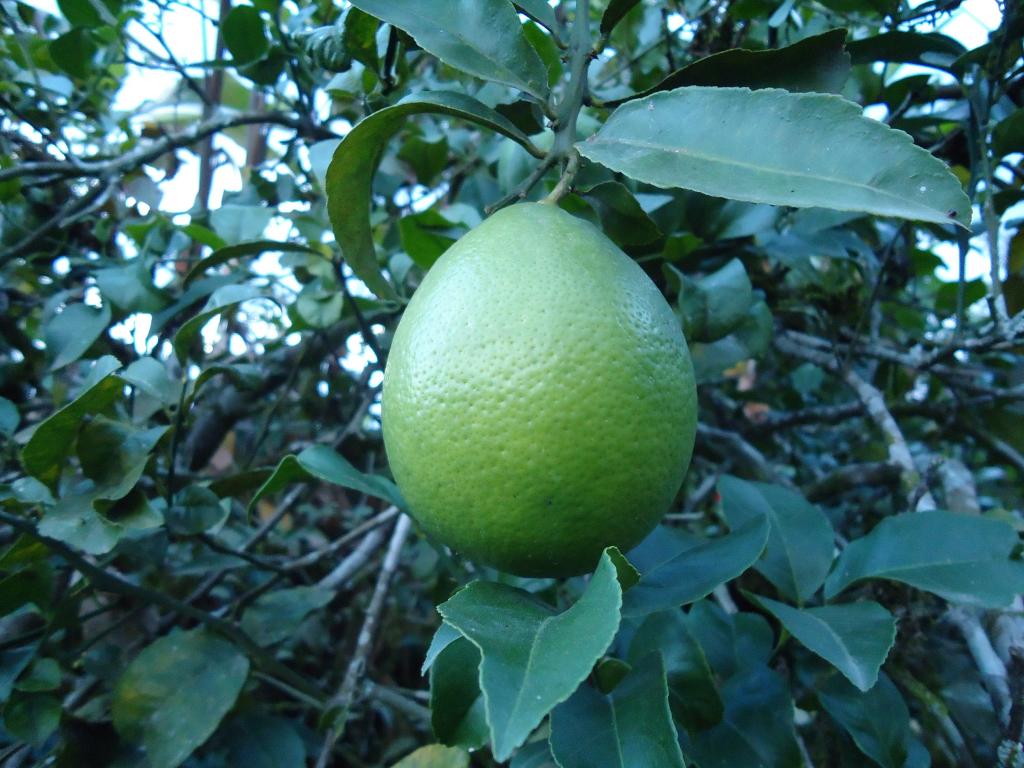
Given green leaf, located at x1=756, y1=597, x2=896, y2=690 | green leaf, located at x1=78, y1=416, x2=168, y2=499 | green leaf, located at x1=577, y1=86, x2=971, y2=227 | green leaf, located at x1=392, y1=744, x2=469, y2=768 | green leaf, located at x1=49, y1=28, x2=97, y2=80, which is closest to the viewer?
green leaf, located at x1=577, y1=86, x2=971, y2=227

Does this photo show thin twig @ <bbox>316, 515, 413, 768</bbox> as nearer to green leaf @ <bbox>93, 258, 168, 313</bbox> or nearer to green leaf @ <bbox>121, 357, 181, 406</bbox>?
green leaf @ <bbox>121, 357, 181, 406</bbox>

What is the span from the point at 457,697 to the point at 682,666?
0.70 ft

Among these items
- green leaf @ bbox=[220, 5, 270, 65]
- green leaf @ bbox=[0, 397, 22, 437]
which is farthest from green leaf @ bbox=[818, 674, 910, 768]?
green leaf @ bbox=[220, 5, 270, 65]

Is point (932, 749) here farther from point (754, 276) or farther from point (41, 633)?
point (41, 633)

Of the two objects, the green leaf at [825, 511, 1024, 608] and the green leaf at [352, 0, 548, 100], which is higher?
the green leaf at [352, 0, 548, 100]

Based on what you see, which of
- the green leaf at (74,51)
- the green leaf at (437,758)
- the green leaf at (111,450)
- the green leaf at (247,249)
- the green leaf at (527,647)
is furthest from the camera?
the green leaf at (74,51)

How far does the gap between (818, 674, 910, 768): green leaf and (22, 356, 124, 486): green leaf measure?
775 millimetres

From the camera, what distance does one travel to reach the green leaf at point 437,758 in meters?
0.69

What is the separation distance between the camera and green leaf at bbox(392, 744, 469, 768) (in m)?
0.69

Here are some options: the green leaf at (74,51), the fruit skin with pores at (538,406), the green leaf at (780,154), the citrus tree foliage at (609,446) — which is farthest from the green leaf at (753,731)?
the green leaf at (74,51)

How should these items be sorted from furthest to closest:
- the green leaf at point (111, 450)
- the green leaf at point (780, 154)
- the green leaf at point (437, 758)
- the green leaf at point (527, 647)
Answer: the green leaf at point (111, 450)
the green leaf at point (437, 758)
the green leaf at point (780, 154)
the green leaf at point (527, 647)

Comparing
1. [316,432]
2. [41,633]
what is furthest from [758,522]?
[316,432]

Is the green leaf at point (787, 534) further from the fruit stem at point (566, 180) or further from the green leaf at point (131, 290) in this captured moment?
the green leaf at point (131, 290)

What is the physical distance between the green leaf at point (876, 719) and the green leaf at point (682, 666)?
14 cm
